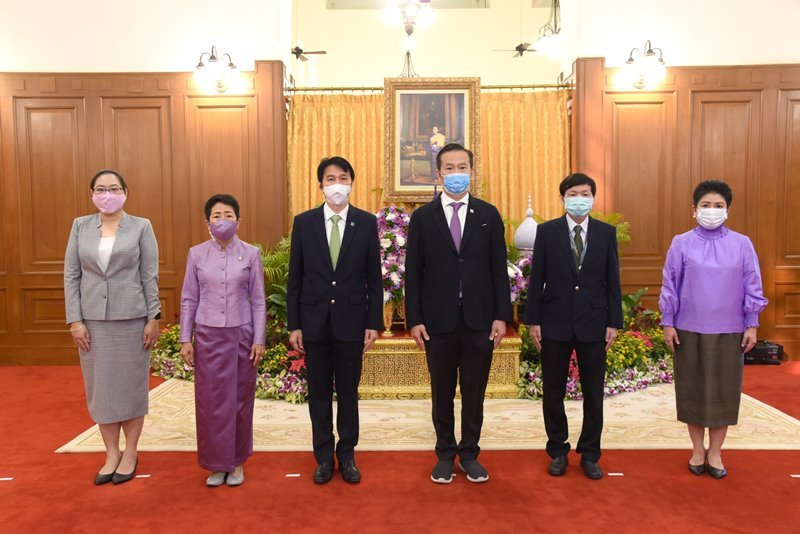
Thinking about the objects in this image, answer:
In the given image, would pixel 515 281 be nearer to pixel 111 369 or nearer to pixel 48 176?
pixel 111 369

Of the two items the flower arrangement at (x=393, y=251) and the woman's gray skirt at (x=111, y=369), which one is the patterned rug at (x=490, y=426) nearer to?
the woman's gray skirt at (x=111, y=369)

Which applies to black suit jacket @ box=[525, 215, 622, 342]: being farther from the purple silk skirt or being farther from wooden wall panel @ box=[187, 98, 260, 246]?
wooden wall panel @ box=[187, 98, 260, 246]

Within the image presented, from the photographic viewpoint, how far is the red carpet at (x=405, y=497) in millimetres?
2834

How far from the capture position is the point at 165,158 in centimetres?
674

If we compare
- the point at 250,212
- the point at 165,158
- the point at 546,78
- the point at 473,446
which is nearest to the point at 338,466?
the point at 473,446

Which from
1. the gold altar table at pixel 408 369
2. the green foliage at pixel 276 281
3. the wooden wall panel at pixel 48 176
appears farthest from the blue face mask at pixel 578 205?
the wooden wall panel at pixel 48 176

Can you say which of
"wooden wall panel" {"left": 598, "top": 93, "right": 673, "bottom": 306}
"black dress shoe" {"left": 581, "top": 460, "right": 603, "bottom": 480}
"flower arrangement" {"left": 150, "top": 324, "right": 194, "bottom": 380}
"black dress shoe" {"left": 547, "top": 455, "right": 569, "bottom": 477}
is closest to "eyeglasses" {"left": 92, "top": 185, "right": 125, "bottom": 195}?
"flower arrangement" {"left": 150, "top": 324, "right": 194, "bottom": 380}

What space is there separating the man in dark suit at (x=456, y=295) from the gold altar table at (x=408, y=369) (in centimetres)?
181

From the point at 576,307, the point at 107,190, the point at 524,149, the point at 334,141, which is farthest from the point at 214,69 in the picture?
the point at 576,307

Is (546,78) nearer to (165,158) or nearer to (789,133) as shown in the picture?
(789,133)

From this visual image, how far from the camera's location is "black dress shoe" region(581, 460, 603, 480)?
3.30 meters

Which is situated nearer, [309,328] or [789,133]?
[309,328]

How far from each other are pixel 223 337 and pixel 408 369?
225cm

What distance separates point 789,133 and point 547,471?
5382 mm
